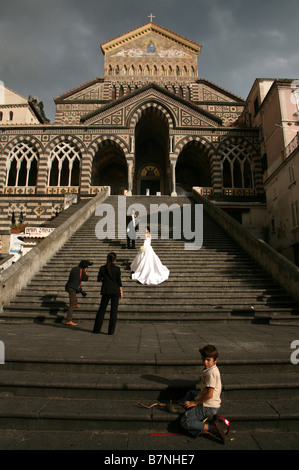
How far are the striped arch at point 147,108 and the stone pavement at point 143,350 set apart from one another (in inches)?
896

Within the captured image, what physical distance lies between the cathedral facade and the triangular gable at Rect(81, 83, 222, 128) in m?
0.09

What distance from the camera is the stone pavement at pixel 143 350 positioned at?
2924 millimetres

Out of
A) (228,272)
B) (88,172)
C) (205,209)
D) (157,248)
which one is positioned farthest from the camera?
(88,172)

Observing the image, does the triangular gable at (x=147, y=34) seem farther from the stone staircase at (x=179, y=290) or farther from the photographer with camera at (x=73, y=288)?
the photographer with camera at (x=73, y=288)

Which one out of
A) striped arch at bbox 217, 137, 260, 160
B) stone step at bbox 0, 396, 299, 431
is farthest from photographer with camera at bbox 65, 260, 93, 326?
striped arch at bbox 217, 137, 260, 160

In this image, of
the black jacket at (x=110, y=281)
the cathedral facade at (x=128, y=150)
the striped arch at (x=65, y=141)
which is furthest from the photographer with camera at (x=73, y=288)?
the striped arch at (x=65, y=141)

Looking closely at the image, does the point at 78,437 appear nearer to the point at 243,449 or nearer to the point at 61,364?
the point at 61,364

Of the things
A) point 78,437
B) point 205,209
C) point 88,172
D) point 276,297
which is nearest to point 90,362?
point 78,437

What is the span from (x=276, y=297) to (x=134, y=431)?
7220 mm

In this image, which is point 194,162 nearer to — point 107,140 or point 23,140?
point 107,140

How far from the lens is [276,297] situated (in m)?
9.02

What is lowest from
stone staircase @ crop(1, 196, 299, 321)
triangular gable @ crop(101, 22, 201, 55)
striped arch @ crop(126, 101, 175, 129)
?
stone staircase @ crop(1, 196, 299, 321)

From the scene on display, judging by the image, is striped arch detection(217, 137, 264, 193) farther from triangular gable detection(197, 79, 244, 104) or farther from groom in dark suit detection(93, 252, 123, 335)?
groom in dark suit detection(93, 252, 123, 335)

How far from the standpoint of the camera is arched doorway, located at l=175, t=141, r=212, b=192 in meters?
27.5
